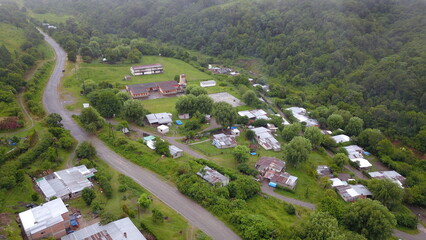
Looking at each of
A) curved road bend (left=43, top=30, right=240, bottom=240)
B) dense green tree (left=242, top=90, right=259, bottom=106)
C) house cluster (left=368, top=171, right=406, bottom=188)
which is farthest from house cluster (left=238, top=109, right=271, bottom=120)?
curved road bend (left=43, top=30, right=240, bottom=240)

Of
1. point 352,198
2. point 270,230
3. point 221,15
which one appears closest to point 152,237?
point 270,230

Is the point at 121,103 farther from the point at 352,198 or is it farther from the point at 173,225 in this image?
the point at 352,198

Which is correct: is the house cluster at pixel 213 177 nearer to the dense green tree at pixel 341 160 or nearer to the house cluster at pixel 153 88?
the dense green tree at pixel 341 160

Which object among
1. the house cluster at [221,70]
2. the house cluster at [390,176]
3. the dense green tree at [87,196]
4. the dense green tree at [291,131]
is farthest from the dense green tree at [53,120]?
the house cluster at [221,70]

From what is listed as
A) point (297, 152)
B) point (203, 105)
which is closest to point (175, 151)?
point (203, 105)

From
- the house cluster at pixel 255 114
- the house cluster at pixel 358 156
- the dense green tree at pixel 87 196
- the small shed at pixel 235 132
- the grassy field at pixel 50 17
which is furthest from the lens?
the grassy field at pixel 50 17

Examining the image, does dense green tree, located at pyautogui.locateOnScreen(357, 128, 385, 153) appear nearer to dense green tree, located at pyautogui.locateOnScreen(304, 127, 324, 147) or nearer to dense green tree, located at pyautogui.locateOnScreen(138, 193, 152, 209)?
dense green tree, located at pyautogui.locateOnScreen(304, 127, 324, 147)
